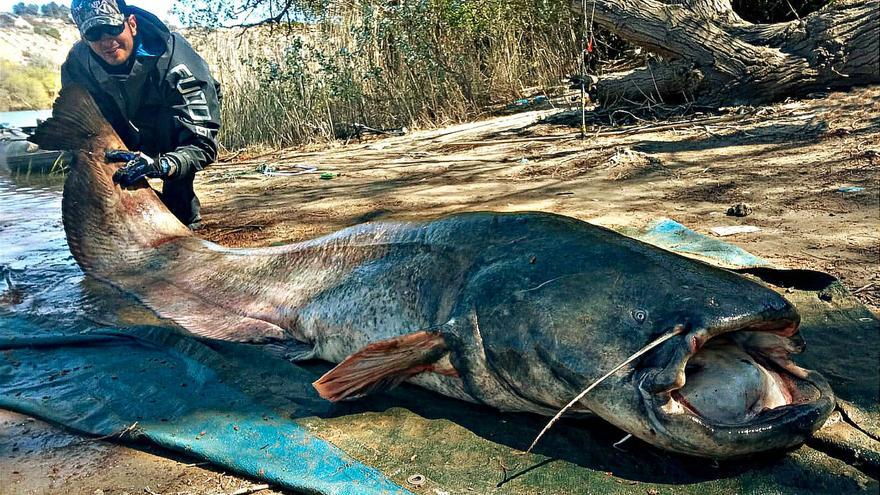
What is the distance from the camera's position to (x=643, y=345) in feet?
5.61

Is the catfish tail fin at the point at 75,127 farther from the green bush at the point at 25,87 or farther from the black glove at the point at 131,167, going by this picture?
the green bush at the point at 25,87

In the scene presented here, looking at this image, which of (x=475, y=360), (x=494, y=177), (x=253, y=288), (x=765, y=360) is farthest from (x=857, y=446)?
(x=494, y=177)

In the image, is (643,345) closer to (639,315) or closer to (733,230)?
(639,315)

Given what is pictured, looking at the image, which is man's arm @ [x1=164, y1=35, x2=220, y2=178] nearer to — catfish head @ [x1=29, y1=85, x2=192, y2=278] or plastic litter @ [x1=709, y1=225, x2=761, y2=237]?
catfish head @ [x1=29, y1=85, x2=192, y2=278]

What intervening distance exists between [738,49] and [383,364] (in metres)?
6.35

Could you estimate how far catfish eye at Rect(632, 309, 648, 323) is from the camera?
5.73 feet

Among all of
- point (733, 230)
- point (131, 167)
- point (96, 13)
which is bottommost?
point (733, 230)

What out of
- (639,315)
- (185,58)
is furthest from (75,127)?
(639,315)

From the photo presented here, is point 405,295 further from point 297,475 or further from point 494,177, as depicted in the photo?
point 494,177

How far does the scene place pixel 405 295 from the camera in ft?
7.90

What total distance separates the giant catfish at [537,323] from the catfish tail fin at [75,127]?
4.45 ft

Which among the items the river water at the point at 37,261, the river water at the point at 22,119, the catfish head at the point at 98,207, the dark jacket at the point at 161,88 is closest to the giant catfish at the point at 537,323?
the catfish head at the point at 98,207

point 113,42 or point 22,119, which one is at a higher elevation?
point 113,42

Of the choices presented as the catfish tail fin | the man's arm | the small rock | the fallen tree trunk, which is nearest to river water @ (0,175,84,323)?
the catfish tail fin
